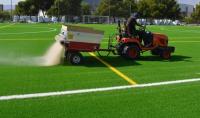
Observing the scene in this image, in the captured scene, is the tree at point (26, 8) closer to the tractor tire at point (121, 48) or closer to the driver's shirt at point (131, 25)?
the driver's shirt at point (131, 25)

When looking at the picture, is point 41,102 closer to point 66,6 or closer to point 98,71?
point 98,71

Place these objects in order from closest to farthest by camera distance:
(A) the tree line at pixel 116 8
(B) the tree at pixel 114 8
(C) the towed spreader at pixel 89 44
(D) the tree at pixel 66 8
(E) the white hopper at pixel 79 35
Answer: (E) the white hopper at pixel 79 35, (C) the towed spreader at pixel 89 44, (D) the tree at pixel 66 8, (A) the tree line at pixel 116 8, (B) the tree at pixel 114 8

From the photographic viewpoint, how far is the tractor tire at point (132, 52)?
15930 mm

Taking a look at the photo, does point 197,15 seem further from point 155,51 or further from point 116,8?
point 155,51

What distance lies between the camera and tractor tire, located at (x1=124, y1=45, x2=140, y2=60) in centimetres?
1593

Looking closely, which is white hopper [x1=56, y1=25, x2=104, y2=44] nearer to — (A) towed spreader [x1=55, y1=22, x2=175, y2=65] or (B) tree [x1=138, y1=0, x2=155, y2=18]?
Answer: (A) towed spreader [x1=55, y1=22, x2=175, y2=65]

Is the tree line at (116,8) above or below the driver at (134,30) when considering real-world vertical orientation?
above

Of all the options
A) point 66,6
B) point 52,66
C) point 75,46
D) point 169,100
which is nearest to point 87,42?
point 75,46

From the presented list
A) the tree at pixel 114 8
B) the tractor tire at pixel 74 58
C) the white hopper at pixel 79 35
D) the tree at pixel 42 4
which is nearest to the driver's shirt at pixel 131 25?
the white hopper at pixel 79 35

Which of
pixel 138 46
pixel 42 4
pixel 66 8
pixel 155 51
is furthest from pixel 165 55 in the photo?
pixel 42 4

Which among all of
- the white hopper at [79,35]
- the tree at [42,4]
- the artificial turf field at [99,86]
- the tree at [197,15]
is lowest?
the artificial turf field at [99,86]

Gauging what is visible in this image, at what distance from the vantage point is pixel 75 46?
14453 millimetres

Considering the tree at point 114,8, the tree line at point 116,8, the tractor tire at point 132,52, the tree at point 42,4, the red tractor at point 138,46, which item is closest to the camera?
the tractor tire at point 132,52

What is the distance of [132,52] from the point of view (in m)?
16.1
